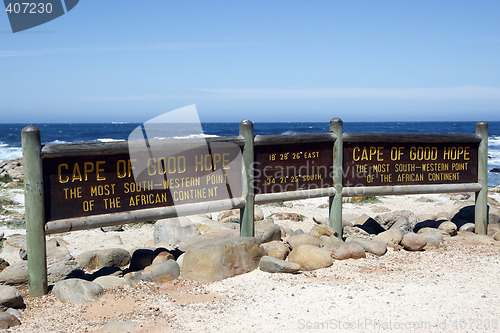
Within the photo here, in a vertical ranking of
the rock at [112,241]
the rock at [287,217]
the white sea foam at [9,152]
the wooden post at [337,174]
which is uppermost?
the wooden post at [337,174]

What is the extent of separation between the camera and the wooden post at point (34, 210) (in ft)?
17.3

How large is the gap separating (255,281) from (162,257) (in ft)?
4.47

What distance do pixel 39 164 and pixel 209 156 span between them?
201 cm

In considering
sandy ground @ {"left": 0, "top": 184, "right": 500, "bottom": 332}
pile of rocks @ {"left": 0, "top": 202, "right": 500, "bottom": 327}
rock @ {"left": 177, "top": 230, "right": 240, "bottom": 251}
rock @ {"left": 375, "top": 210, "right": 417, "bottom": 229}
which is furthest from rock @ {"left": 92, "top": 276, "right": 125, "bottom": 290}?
rock @ {"left": 375, "top": 210, "right": 417, "bottom": 229}

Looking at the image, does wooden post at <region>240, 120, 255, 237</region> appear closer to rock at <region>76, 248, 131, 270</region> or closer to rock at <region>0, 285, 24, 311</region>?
rock at <region>76, 248, 131, 270</region>

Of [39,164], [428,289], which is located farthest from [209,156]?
[428,289]

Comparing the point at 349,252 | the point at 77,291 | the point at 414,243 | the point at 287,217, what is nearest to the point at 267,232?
the point at 349,252

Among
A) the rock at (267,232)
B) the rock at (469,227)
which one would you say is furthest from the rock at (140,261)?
the rock at (469,227)

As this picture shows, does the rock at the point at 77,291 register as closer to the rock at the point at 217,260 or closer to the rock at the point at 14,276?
the rock at the point at 14,276

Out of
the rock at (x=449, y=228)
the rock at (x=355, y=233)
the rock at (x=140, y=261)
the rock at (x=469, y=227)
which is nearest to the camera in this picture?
the rock at (x=140, y=261)

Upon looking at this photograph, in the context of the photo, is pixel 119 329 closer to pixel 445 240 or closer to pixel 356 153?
pixel 356 153

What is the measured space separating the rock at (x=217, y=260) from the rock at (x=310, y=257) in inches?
22.7

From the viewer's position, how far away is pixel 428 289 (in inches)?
210

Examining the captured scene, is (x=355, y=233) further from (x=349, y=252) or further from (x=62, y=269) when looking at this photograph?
(x=62, y=269)
